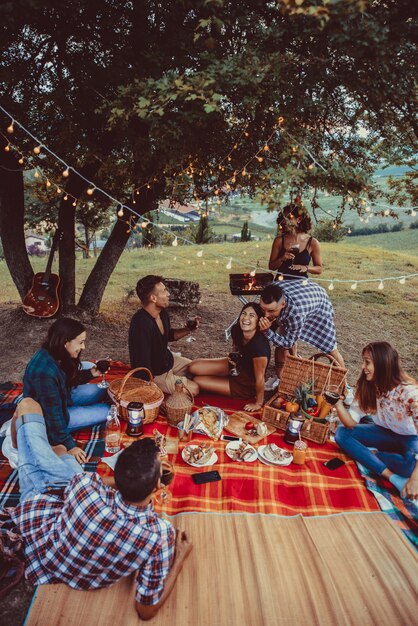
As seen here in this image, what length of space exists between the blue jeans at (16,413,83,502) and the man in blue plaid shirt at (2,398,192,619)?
0.30 m

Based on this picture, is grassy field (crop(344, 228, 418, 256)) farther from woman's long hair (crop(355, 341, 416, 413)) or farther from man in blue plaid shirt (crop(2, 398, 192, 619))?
man in blue plaid shirt (crop(2, 398, 192, 619))

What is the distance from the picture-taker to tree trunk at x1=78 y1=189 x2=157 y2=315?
742 cm

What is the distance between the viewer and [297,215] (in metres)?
5.16

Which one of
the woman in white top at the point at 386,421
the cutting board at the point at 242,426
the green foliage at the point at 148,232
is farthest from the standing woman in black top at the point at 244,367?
the green foliage at the point at 148,232

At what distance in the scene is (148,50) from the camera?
16.1 ft

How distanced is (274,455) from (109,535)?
187 centimetres

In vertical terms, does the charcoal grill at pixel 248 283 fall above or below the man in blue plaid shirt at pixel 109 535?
above

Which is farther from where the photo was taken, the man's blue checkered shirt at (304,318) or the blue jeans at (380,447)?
the man's blue checkered shirt at (304,318)

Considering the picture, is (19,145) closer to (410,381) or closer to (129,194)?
(129,194)

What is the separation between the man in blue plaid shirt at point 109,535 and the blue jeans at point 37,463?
0.30 meters

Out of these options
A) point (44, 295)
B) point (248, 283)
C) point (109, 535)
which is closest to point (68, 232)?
point (44, 295)

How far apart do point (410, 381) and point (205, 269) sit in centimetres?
987

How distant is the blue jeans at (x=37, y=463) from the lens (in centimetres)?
284

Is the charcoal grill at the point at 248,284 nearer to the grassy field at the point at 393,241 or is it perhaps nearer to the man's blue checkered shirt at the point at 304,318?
the man's blue checkered shirt at the point at 304,318
